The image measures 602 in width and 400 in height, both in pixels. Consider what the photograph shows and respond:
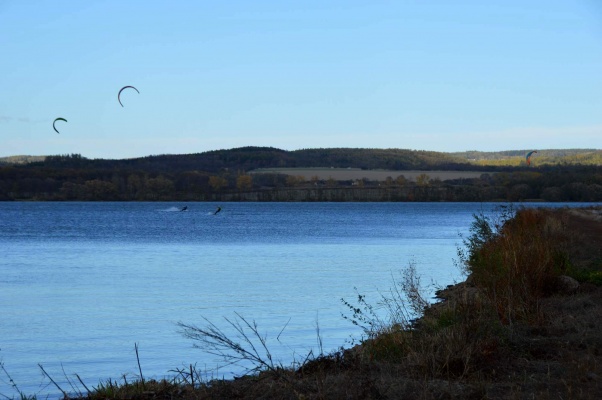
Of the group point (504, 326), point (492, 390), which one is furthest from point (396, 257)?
point (492, 390)


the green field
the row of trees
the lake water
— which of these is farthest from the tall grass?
the green field

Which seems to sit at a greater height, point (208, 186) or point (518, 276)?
point (208, 186)

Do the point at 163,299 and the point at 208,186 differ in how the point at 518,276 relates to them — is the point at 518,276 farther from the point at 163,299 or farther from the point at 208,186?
the point at 208,186

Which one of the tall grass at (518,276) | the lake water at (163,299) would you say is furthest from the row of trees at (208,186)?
the tall grass at (518,276)

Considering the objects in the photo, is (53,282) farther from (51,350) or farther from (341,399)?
(341,399)

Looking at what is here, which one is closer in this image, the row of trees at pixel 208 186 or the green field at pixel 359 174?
the row of trees at pixel 208 186

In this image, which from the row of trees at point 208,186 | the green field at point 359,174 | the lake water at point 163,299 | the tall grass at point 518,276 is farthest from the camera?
the green field at point 359,174

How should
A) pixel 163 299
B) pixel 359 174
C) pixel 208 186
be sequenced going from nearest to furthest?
pixel 163 299 → pixel 208 186 → pixel 359 174

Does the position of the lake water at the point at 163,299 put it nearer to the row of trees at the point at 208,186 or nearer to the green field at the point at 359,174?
the row of trees at the point at 208,186

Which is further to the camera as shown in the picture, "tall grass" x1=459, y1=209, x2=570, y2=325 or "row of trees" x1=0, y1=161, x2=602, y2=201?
"row of trees" x1=0, y1=161, x2=602, y2=201

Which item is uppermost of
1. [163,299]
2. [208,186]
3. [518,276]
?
[208,186]

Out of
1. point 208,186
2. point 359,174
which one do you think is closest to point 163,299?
point 208,186

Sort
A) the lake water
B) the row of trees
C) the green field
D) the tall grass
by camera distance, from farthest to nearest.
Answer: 1. the green field
2. the row of trees
3. the lake water
4. the tall grass

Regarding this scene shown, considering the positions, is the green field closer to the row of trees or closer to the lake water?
the row of trees
